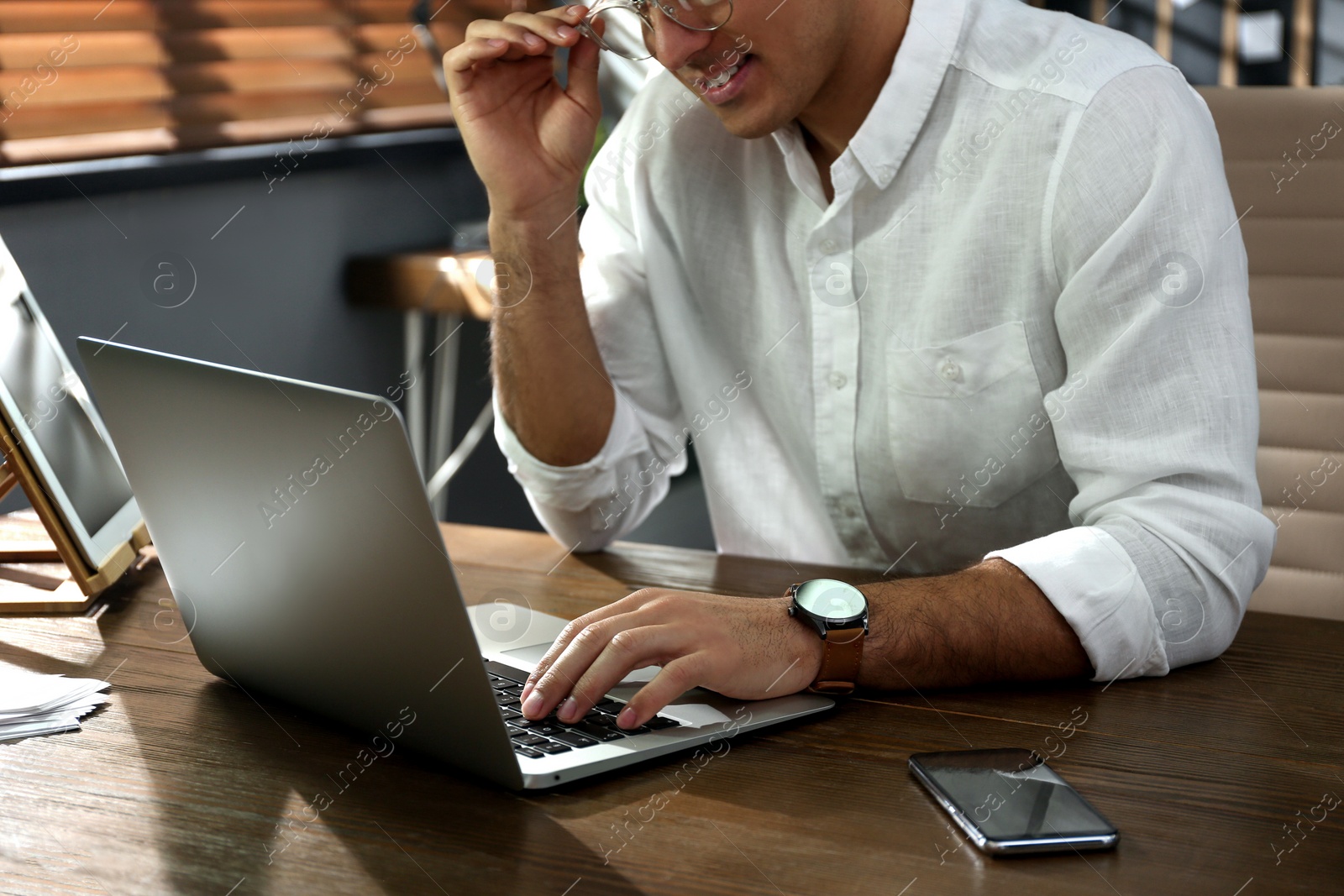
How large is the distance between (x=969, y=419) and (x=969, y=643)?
14.5 inches

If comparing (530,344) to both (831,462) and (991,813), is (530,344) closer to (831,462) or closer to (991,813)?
(831,462)

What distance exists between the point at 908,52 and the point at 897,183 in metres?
0.12

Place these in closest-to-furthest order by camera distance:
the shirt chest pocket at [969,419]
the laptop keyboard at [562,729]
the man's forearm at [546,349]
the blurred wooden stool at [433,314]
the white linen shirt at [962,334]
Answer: the laptop keyboard at [562,729]
the white linen shirt at [962,334]
the shirt chest pocket at [969,419]
the man's forearm at [546,349]
the blurred wooden stool at [433,314]

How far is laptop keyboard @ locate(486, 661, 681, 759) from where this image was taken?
0.71 m

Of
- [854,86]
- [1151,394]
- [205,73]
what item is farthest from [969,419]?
[205,73]

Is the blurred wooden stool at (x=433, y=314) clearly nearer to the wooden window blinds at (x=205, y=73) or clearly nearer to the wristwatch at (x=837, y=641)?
the wooden window blinds at (x=205, y=73)

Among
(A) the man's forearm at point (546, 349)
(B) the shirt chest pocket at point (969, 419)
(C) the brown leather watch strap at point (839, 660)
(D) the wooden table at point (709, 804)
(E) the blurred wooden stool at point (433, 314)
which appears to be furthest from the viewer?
(E) the blurred wooden stool at point (433, 314)

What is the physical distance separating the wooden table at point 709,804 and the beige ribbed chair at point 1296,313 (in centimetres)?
49

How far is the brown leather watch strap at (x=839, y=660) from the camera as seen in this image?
2.70 feet

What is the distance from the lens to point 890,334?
1.19m

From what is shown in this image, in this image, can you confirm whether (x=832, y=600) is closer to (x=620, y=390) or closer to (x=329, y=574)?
(x=329, y=574)

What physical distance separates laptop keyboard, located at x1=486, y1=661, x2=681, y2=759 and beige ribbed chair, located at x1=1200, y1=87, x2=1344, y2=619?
890 mm

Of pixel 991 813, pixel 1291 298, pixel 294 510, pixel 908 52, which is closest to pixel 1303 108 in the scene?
pixel 1291 298

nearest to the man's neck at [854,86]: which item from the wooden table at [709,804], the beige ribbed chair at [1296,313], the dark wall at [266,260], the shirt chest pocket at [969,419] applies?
the shirt chest pocket at [969,419]
